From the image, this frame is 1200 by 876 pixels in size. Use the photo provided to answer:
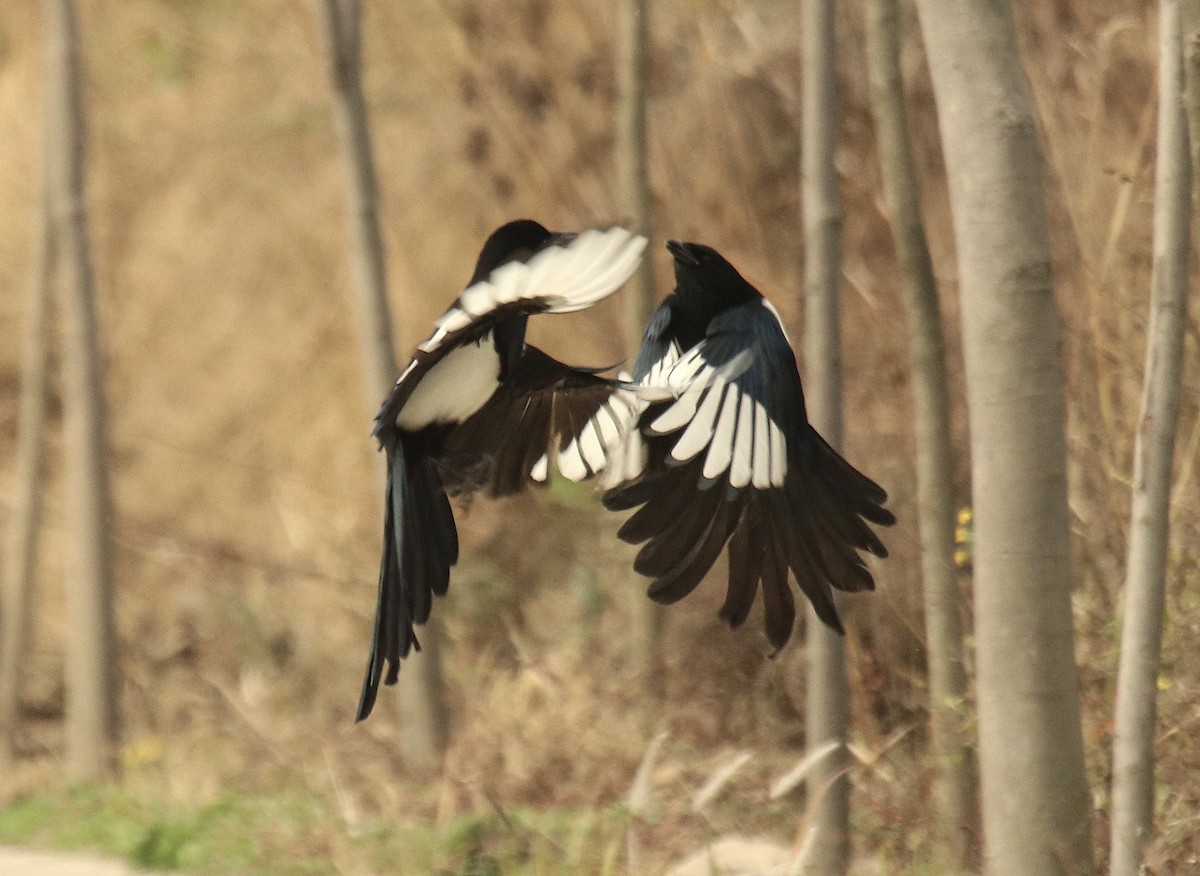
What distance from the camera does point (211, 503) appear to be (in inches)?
449

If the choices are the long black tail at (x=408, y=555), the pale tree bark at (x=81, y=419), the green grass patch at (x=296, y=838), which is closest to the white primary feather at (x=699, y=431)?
the long black tail at (x=408, y=555)

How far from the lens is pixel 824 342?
4.61 meters

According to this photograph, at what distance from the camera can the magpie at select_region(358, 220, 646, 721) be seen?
2.53 meters

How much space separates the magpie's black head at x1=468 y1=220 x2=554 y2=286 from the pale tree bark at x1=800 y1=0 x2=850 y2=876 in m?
1.63

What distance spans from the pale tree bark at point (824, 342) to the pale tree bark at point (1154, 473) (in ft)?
3.69

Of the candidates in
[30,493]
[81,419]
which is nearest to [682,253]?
[81,419]

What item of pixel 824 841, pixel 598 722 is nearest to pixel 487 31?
pixel 598 722

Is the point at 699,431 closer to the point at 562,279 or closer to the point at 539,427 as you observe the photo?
the point at 562,279

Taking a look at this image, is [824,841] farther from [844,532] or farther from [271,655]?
[271,655]

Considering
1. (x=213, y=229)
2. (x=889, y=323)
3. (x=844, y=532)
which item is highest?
(x=213, y=229)

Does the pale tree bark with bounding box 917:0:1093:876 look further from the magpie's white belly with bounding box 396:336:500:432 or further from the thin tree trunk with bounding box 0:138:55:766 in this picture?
the thin tree trunk with bounding box 0:138:55:766

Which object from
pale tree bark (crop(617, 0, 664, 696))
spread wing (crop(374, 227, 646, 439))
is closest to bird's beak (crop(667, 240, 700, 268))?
spread wing (crop(374, 227, 646, 439))

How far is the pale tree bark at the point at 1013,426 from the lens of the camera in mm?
3336

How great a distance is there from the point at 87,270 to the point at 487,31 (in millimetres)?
2420
